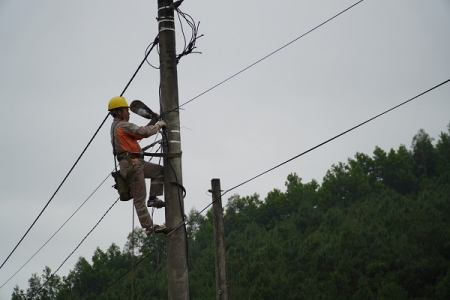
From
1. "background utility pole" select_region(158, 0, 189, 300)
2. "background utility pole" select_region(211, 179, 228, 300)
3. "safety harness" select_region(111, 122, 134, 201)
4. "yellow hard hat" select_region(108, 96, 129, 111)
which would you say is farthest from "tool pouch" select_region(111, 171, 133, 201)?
"background utility pole" select_region(211, 179, 228, 300)

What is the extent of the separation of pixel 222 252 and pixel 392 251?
33264mm

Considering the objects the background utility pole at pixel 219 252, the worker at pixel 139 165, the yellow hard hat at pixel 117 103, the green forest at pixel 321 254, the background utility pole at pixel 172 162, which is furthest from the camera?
the green forest at pixel 321 254

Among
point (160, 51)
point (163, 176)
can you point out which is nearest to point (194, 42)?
point (160, 51)

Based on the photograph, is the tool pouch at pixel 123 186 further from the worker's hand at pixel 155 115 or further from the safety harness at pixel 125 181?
the worker's hand at pixel 155 115

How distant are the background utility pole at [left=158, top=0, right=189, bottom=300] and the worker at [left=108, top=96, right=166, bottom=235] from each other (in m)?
0.14

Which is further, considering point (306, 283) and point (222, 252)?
point (306, 283)

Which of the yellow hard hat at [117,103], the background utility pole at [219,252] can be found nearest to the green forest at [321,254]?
the background utility pole at [219,252]

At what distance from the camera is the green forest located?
3697 cm

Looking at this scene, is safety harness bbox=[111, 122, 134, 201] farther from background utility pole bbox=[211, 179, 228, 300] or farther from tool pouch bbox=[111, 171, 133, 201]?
background utility pole bbox=[211, 179, 228, 300]

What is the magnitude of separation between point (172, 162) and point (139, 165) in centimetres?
39

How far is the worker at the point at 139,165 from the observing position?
22.0ft

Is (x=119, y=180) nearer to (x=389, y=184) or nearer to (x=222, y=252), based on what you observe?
(x=222, y=252)

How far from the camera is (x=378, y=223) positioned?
46875mm

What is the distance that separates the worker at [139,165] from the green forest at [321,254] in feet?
56.1
